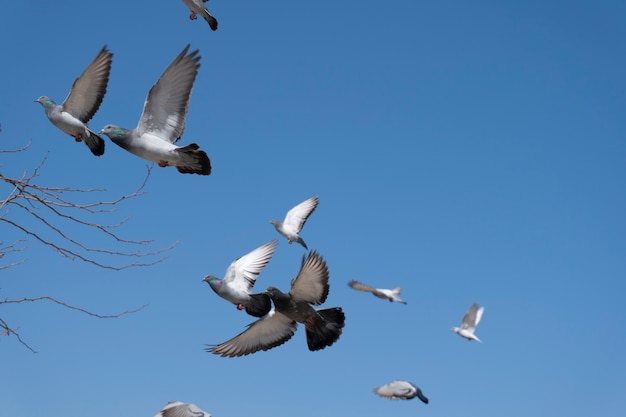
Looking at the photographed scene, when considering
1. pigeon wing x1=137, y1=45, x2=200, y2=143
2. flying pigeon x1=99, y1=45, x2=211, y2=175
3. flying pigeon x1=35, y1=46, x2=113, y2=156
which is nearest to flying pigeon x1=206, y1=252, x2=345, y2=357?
flying pigeon x1=99, y1=45, x2=211, y2=175

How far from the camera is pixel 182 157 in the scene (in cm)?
742

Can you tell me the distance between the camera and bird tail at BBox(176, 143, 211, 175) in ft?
24.2

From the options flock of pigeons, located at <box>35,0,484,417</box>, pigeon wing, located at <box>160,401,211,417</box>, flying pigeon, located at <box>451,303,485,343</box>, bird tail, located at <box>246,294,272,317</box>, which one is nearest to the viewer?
flock of pigeons, located at <box>35,0,484,417</box>

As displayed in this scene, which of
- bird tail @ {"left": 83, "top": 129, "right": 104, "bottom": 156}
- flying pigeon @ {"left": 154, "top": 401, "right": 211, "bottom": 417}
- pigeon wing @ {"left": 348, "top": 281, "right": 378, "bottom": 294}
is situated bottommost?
flying pigeon @ {"left": 154, "top": 401, "right": 211, "bottom": 417}

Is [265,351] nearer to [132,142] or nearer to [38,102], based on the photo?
[132,142]

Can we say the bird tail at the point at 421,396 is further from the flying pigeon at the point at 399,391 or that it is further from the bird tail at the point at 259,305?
the bird tail at the point at 259,305

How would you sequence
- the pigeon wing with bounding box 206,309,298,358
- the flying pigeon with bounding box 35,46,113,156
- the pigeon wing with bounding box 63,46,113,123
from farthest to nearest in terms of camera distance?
the pigeon wing with bounding box 206,309,298,358, the pigeon wing with bounding box 63,46,113,123, the flying pigeon with bounding box 35,46,113,156

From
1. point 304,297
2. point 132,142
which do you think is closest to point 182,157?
point 132,142

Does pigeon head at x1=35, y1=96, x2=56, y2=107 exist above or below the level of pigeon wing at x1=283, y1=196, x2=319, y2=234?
below

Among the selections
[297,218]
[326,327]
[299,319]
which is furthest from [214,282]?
[297,218]

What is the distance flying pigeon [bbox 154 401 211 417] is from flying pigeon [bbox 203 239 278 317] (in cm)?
146

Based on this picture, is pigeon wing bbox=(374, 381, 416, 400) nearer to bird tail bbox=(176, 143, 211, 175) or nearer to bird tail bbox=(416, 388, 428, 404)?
bird tail bbox=(416, 388, 428, 404)

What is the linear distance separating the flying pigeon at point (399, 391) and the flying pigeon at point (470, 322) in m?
10.8

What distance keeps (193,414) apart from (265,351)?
3.92ft
